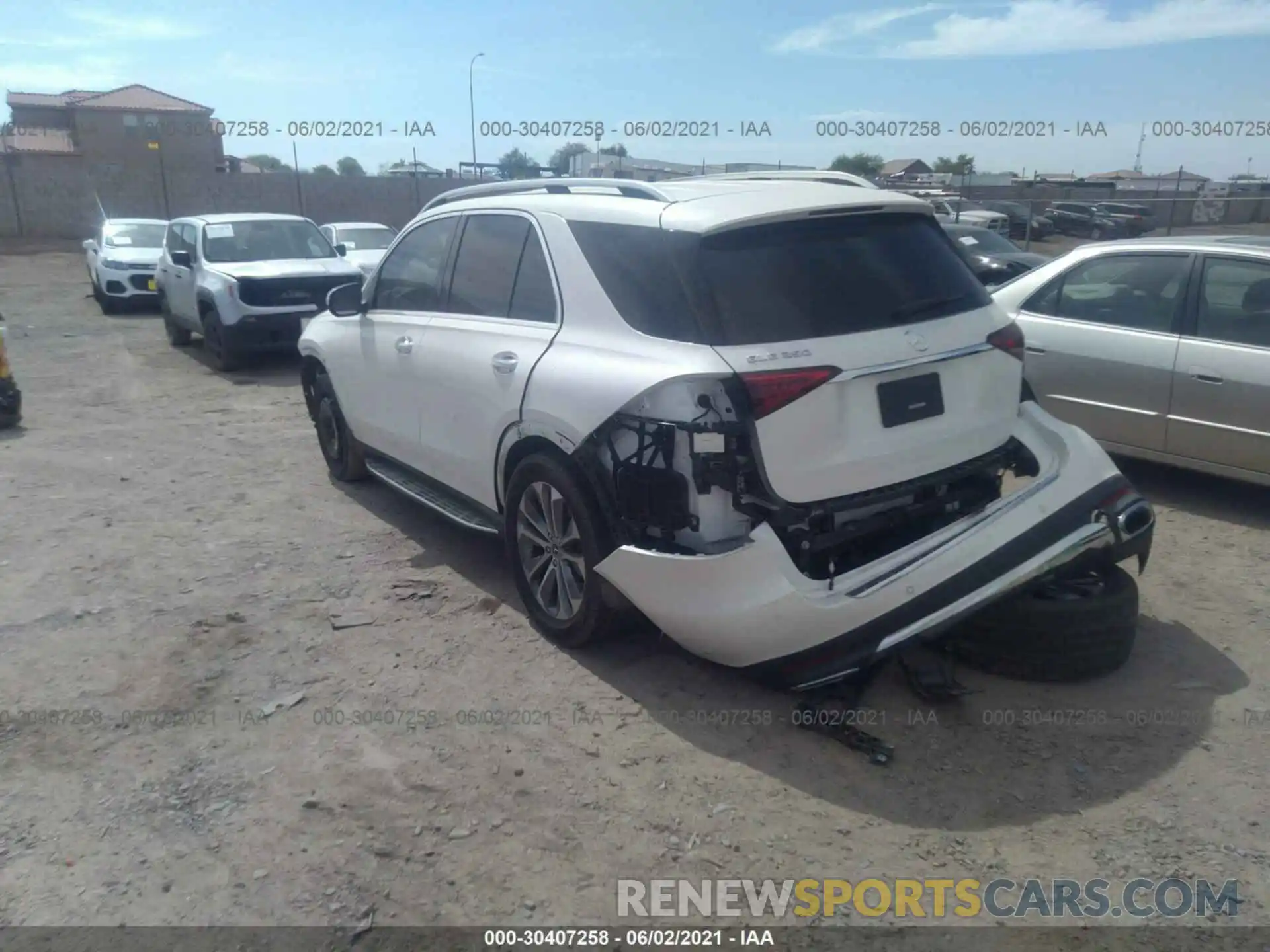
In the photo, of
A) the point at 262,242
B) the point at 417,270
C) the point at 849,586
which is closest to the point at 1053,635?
the point at 849,586

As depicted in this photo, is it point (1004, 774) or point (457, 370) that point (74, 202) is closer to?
point (457, 370)

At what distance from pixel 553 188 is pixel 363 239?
13.4 m

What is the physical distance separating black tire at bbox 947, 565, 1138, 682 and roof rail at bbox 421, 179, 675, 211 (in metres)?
2.07

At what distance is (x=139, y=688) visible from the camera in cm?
417

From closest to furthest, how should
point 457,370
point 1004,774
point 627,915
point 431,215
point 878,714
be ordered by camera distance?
point 627,915 < point 1004,774 < point 878,714 < point 457,370 < point 431,215

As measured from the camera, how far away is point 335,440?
681 centimetres

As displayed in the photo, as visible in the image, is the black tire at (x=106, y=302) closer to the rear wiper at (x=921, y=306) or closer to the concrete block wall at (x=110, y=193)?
the concrete block wall at (x=110, y=193)

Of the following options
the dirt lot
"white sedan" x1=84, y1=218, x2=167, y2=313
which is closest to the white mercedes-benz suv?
the dirt lot

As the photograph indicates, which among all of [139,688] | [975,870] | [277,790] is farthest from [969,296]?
[139,688]

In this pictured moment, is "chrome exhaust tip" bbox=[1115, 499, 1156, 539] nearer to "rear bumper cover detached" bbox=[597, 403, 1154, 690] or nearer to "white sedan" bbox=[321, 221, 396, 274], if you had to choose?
"rear bumper cover detached" bbox=[597, 403, 1154, 690]

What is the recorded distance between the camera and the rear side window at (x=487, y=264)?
463 cm

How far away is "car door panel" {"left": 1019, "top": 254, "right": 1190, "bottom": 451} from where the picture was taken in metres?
5.97

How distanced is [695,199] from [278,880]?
9.03 ft

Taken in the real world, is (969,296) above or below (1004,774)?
above
